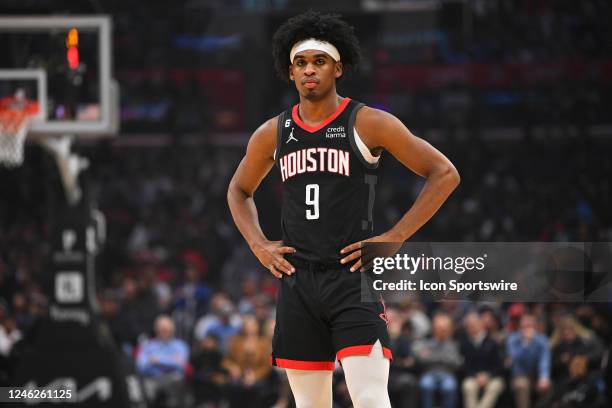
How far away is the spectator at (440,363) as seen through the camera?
11688 millimetres

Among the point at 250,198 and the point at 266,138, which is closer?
the point at 266,138

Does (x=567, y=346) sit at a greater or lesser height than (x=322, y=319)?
lesser

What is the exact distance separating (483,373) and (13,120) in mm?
6064

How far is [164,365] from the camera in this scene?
12.8 m

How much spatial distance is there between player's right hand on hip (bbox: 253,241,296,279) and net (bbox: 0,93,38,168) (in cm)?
642

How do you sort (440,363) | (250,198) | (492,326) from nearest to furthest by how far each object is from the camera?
1. (250,198)
2. (440,363)
3. (492,326)

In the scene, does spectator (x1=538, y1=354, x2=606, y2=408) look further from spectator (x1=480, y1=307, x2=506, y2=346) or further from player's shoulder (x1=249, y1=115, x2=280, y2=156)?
player's shoulder (x1=249, y1=115, x2=280, y2=156)

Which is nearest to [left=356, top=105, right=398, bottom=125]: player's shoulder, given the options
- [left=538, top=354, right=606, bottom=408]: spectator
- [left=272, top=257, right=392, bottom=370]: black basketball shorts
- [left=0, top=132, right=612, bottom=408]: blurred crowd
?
[left=272, top=257, right=392, bottom=370]: black basketball shorts

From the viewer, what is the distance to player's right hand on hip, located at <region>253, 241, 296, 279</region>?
492cm

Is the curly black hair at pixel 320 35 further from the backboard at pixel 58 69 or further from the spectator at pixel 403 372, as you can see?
the spectator at pixel 403 372

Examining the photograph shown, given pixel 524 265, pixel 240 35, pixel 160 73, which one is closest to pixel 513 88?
pixel 240 35

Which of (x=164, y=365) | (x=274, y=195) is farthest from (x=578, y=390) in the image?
(x=274, y=195)

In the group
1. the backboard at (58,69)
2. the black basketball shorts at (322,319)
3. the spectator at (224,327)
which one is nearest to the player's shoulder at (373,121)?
the black basketball shorts at (322,319)

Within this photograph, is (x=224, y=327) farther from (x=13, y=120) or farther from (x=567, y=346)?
(x=567, y=346)
